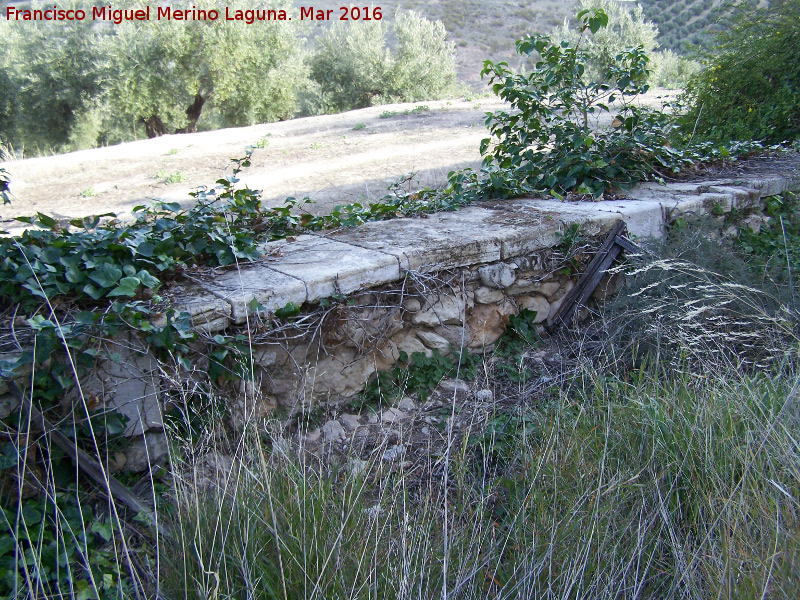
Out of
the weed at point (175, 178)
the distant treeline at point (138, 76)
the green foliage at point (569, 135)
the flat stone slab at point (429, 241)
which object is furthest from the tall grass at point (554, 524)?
the distant treeline at point (138, 76)

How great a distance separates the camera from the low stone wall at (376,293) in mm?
2190

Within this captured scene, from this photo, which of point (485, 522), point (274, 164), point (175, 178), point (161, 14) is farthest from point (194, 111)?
point (485, 522)

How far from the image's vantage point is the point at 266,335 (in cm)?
225

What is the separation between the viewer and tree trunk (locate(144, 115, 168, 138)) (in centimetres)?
1568

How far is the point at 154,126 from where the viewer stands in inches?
624

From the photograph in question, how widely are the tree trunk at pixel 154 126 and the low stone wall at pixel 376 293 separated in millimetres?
14679

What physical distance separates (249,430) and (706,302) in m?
2.28

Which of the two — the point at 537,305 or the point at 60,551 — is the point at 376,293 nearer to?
the point at 537,305

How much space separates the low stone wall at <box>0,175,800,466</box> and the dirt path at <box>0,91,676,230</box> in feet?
10.1

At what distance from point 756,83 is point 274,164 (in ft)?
20.7

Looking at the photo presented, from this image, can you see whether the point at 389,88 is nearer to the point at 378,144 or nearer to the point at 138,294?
the point at 378,144

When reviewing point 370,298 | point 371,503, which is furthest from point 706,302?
point 371,503

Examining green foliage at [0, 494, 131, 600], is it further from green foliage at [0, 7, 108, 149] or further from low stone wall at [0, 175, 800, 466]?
green foliage at [0, 7, 108, 149]

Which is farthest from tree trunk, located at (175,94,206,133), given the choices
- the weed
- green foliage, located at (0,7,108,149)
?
the weed
